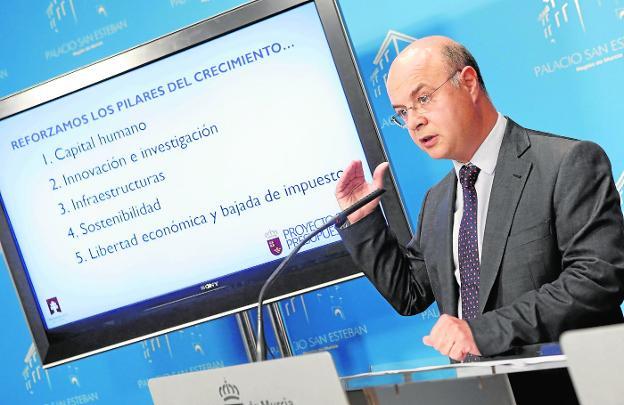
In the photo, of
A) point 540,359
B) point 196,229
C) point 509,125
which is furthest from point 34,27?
point 540,359

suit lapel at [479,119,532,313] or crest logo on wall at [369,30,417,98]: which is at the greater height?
crest logo on wall at [369,30,417,98]

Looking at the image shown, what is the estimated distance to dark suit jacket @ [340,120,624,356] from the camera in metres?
2.03

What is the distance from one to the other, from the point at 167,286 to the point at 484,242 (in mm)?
1303

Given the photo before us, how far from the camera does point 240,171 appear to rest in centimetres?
296

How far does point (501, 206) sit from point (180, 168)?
4.05 feet

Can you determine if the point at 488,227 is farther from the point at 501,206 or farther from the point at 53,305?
the point at 53,305

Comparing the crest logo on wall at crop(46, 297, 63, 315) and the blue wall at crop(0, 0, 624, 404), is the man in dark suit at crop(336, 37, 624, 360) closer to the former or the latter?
the blue wall at crop(0, 0, 624, 404)

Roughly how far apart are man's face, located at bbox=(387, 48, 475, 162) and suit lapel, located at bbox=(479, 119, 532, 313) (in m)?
0.16

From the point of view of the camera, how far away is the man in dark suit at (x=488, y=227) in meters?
2.04

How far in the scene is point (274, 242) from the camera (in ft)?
9.64

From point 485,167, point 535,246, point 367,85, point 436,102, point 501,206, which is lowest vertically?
point 535,246

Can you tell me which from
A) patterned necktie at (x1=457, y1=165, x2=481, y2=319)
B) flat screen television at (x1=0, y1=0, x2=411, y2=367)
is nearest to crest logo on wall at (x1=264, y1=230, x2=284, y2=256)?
flat screen television at (x1=0, y1=0, x2=411, y2=367)

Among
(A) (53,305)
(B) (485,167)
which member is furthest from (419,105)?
(A) (53,305)

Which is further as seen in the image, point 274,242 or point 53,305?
point 53,305
